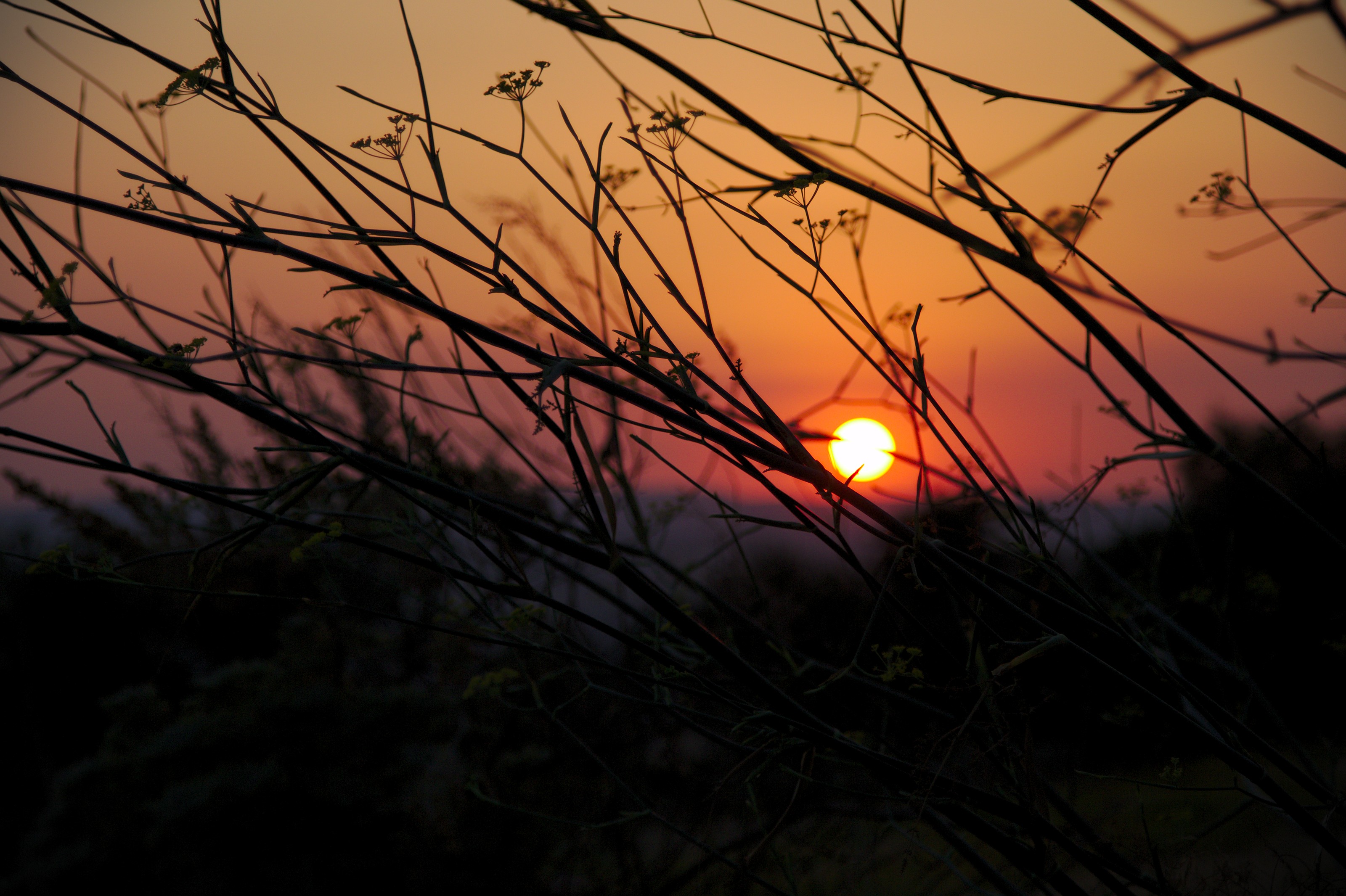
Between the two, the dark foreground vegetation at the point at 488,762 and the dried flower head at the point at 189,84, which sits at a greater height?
the dried flower head at the point at 189,84

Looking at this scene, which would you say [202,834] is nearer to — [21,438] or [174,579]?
[174,579]

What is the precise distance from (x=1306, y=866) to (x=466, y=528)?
1.92 metres

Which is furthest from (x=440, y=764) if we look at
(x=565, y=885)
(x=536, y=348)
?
(x=536, y=348)

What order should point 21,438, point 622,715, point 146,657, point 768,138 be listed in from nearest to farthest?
1. point 768,138
2. point 21,438
3. point 622,715
4. point 146,657

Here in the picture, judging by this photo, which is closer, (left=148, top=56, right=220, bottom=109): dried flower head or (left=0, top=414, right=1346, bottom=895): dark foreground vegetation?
(left=148, top=56, right=220, bottom=109): dried flower head

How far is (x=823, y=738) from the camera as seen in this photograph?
3.34 ft

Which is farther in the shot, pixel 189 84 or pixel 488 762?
pixel 488 762

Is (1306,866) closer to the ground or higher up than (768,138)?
closer to the ground

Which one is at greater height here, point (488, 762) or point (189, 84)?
point (189, 84)

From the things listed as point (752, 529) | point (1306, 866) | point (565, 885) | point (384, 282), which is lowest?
point (565, 885)

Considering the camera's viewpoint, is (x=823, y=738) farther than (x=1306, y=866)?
No

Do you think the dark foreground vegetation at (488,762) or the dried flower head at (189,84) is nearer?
the dried flower head at (189,84)

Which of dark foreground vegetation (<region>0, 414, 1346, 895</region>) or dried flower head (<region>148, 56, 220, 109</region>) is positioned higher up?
dried flower head (<region>148, 56, 220, 109</region>)

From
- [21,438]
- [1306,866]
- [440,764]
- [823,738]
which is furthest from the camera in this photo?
[440,764]
